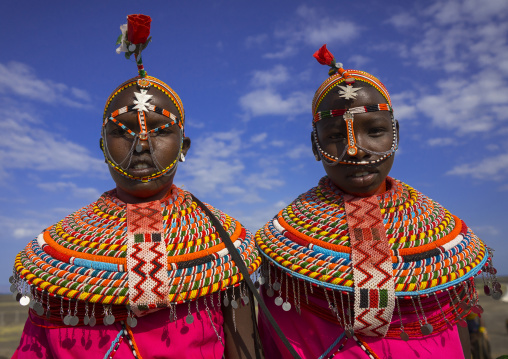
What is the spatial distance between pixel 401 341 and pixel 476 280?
0.74 metres

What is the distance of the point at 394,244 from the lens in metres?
2.52

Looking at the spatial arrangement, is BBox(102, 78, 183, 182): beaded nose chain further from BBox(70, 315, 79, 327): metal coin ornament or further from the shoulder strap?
BBox(70, 315, 79, 327): metal coin ornament

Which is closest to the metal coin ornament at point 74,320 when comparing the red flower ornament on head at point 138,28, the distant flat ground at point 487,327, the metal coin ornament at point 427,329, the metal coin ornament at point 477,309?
the red flower ornament on head at point 138,28

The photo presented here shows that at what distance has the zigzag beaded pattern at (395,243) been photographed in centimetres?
243

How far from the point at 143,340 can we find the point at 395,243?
1.63 metres

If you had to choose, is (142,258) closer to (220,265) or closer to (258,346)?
(220,265)

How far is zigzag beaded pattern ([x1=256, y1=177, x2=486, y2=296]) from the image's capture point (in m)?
2.43

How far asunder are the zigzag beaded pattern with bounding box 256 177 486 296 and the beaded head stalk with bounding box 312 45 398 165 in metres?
0.31

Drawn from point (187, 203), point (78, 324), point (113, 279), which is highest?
point (187, 203)

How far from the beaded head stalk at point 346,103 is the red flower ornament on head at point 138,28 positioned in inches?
46.8

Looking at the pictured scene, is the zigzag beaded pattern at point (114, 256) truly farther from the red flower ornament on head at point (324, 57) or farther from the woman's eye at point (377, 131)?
the red flower ornament on head at point (324, 57)

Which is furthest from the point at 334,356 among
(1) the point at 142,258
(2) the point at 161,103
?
(2) the point at 161,103

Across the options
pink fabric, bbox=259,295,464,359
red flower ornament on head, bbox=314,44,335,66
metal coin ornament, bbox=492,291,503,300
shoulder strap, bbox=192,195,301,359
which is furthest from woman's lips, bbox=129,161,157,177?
metal coin ornament, bbox=492,291,503,300

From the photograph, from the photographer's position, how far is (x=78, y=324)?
2.43 meters
